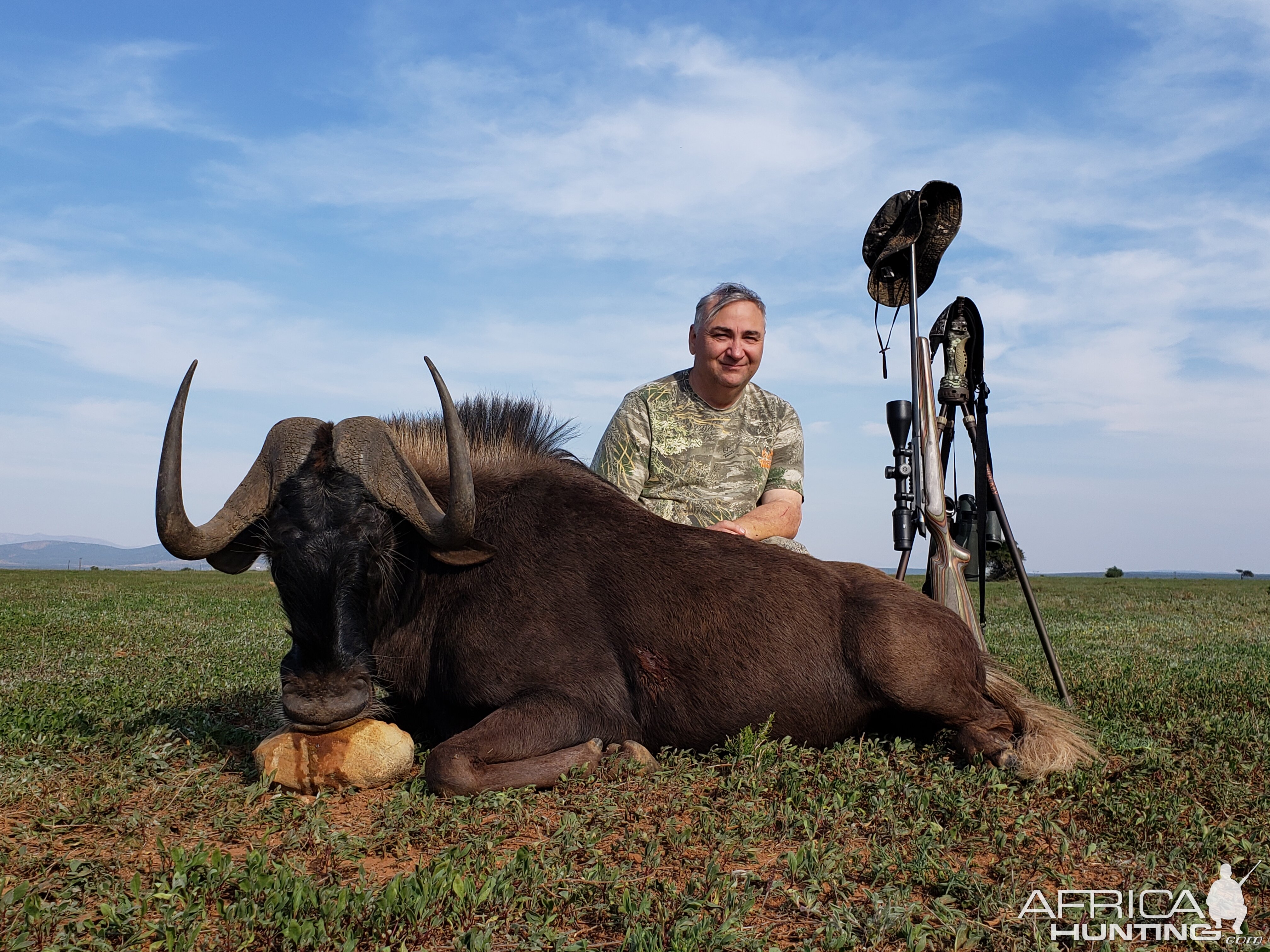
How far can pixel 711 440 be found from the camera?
6.40 m

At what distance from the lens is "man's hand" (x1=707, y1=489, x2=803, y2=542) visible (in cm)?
573

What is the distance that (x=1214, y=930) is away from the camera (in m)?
2.74

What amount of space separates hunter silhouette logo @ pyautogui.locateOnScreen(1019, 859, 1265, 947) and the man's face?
3.98 meters

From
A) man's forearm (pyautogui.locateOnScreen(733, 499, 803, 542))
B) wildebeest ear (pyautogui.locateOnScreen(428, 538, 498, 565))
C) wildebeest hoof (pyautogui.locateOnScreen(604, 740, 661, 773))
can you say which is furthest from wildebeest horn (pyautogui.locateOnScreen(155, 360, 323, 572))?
man's forearm (pyautogui.locateOnScreen(733, 499, 803, 542))

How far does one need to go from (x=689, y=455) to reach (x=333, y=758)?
3265 millimetres

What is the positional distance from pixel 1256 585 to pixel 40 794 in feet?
113

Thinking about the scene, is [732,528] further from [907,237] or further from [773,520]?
[907,237]

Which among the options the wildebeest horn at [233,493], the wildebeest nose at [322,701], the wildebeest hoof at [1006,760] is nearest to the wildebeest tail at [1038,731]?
the wildebeest hoof at [1006,760]

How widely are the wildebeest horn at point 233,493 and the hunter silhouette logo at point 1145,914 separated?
3.27 metres

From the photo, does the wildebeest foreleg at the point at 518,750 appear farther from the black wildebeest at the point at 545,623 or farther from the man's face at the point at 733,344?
the man's face at the point at 733,344

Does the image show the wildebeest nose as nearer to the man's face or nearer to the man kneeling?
the man kneeling

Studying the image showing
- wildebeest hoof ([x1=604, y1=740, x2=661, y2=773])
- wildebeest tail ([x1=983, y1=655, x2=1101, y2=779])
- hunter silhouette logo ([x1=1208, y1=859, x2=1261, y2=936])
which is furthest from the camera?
wildebeest tail ([x1=983, y1=655, x2=1101, y2=779])

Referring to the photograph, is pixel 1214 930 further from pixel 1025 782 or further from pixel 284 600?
pixel 284 600

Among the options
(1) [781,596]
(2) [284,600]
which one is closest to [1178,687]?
(1) [781,596]
